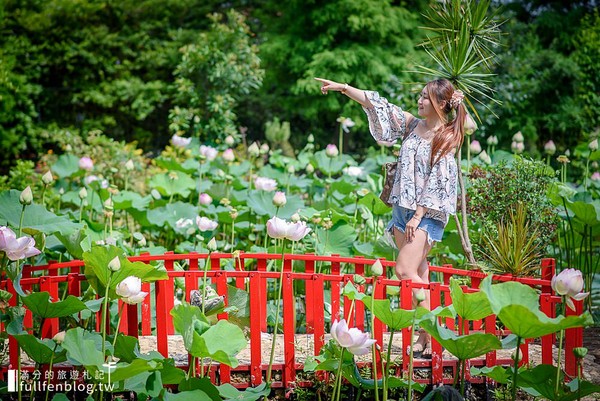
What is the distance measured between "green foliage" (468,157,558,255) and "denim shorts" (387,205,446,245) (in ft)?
2.25

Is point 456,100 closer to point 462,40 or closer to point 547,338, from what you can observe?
point 462,40

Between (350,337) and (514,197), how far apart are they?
1.93m

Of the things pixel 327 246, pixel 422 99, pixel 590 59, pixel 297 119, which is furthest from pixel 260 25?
pixel 422 99

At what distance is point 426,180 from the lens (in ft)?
11.3

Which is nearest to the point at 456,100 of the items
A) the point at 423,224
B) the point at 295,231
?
the point at 423,224

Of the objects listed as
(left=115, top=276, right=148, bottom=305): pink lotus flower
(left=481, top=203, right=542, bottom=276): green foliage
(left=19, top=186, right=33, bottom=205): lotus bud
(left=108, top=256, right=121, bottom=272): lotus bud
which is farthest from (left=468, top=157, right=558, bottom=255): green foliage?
(left=19, top=186, right=33, bottom=205): lotus bud

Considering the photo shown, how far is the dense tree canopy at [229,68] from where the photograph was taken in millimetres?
8547

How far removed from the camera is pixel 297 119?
11.1m

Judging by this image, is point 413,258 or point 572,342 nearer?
point 572,342

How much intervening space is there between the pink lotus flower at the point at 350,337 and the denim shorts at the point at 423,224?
3.16ft

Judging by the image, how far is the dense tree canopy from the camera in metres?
8.55

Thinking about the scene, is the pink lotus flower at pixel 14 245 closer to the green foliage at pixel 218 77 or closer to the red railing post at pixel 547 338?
the red railing post at pixel 547 338

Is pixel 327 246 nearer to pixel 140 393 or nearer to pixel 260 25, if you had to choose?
pixel 140 393

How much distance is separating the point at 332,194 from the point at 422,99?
2.08 m
